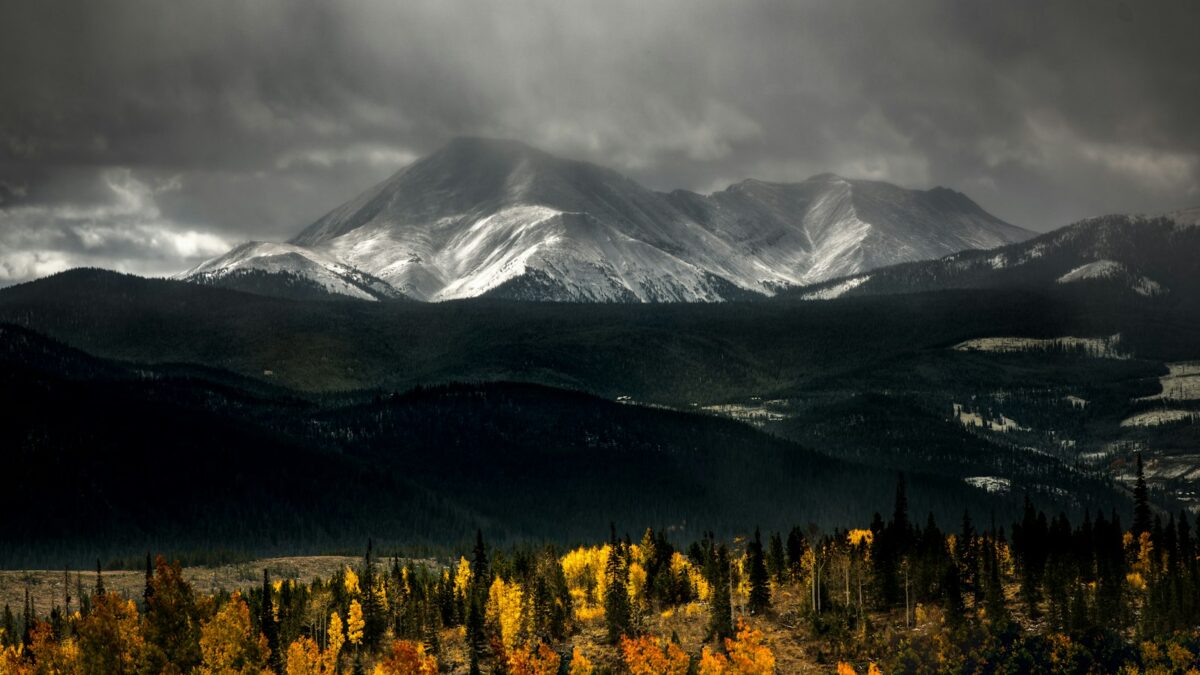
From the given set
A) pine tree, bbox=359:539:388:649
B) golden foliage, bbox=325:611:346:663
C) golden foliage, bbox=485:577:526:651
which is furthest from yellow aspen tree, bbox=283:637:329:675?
pine tree, bbox=359:539:388:649

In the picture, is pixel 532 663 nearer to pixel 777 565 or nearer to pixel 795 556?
pixel 777 565

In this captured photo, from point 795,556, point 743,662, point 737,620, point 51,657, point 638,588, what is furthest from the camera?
point 795,556

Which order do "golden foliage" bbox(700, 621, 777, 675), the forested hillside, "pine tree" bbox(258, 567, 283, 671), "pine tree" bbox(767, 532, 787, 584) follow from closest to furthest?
the forested hillside → "golden foliage" bbox(700, 621, 777, 675) → "pine tree" bbox(258, 567, 283, 671) → "pine tree" bbox(767, 532, 787, 584)

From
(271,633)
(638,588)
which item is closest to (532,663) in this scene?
(271,633)

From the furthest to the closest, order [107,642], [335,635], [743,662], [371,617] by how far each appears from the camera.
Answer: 1. [371,617]
2. [335,635]
3. [743,662]
4. [107,642]

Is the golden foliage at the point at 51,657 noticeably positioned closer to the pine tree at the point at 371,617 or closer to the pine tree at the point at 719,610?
the pine tree at the point at 371,617

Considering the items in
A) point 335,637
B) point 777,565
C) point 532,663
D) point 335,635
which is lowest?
point 335,637

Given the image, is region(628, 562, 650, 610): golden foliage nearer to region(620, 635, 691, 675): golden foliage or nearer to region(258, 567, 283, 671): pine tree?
region(620, 635, 691, 675): golden foliage

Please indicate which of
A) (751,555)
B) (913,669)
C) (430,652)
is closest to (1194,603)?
(913,669)

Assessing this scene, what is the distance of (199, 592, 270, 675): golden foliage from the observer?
333 ft

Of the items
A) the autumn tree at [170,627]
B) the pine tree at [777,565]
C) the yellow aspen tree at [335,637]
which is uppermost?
the autumn tree at [170,627]

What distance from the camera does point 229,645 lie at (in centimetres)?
10219

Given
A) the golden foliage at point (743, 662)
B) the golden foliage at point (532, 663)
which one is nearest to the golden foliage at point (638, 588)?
the golden foliage at point (532, 663)

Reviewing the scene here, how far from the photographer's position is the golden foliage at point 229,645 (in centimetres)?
10162
